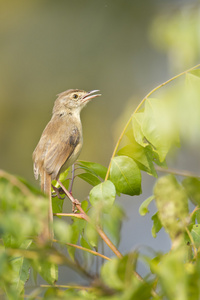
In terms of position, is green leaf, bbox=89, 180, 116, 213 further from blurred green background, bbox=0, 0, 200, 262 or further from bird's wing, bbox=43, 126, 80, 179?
blurred green background, bbox=0, 0, 200, 262

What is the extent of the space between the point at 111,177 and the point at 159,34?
86cm

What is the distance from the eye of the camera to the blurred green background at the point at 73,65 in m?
12.2

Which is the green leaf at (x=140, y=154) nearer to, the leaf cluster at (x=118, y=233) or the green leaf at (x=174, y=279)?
the leaf cluster at (x=118, y=233)

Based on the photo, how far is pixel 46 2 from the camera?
1731cm

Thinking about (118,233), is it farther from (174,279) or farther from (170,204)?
(174,279)

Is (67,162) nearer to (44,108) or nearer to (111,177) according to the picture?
(111,177)

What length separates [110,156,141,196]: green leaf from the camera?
6.53 ft

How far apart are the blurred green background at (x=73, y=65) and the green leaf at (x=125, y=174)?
813cm

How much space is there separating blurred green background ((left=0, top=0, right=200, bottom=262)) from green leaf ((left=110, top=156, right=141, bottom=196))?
320 inches

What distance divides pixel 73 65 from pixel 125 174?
43.8 ft

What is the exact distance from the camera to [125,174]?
1.99m

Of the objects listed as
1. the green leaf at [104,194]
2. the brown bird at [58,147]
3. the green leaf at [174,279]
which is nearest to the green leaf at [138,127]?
the green leaf at [104,194]

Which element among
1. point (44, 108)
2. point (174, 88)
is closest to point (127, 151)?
point (174, 88)

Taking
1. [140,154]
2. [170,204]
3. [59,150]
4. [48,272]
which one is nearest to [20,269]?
[48,272]
